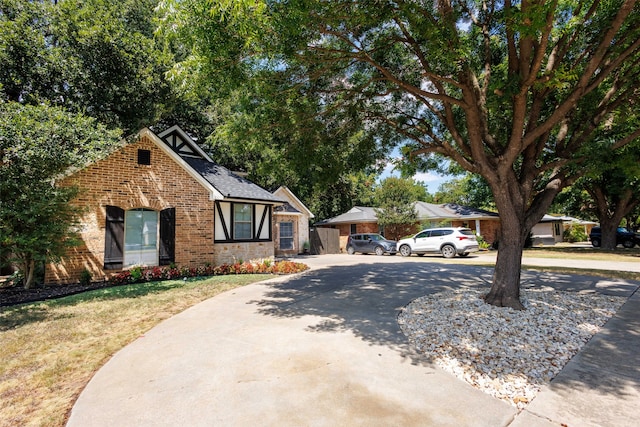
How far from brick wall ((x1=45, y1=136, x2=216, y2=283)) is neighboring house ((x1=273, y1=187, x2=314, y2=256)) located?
8.98 m

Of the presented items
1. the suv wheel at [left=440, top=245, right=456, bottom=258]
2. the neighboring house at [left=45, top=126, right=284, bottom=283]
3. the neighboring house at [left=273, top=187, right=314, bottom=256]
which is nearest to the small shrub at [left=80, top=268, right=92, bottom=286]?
the neighboring house at [left=45, top=126, right=284, bottom=283]

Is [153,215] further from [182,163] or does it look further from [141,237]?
[182,163]

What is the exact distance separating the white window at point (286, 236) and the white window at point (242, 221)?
8.08 metres

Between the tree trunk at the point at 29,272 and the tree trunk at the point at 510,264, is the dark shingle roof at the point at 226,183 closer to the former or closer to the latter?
the tree trunk at the point at 29,272

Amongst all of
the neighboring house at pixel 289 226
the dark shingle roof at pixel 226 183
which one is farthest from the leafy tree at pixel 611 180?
the neighboring house at pixel 289 226

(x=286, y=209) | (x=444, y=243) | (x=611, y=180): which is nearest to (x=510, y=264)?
(x=444, y=243)

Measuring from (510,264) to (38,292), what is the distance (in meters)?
11.5

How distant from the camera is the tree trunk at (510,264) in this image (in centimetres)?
638

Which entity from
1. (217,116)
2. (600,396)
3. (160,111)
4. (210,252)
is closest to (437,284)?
(600,396)

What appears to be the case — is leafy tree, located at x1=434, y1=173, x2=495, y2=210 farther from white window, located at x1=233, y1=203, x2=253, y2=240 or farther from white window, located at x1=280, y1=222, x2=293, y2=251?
white window, located at x1=233, y1=203, x2=253, y2=240

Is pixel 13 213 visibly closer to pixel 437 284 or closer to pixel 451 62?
pixel 451 62

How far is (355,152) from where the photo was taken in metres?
9.53

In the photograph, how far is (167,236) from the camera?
35.4 feet

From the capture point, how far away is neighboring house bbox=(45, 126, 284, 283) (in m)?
9.46
